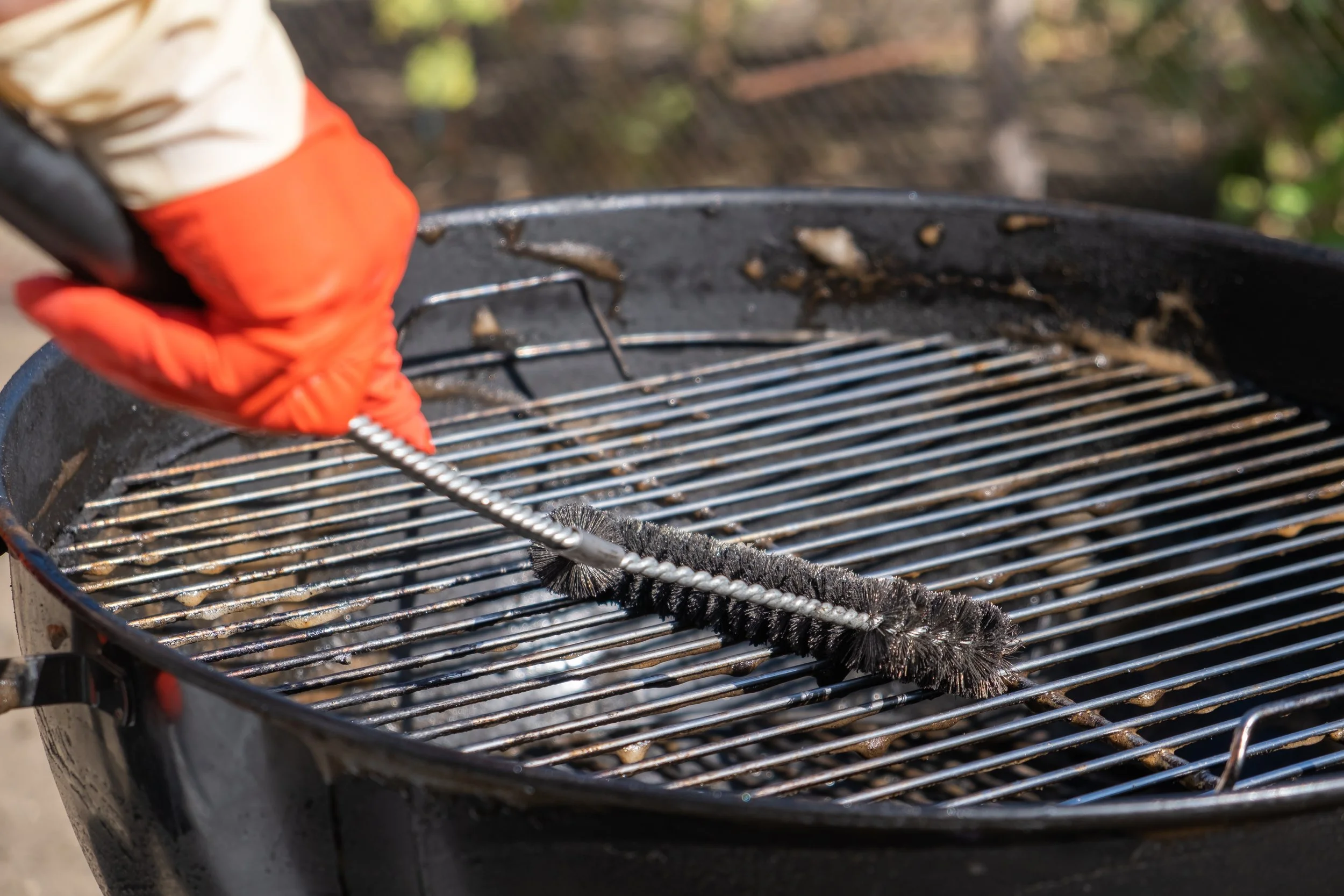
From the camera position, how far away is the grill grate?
1163 millimetres

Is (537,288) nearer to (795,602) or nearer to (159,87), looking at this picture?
(795,602)

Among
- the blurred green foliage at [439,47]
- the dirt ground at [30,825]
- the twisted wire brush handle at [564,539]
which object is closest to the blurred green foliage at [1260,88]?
the blurred green foliage at [439,47]

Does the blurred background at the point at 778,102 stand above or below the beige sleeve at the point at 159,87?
above

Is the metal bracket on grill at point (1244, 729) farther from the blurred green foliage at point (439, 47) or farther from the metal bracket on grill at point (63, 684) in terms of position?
the blurred green foliage at point (439, 47)

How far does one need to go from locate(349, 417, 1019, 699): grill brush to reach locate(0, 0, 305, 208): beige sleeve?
425mm

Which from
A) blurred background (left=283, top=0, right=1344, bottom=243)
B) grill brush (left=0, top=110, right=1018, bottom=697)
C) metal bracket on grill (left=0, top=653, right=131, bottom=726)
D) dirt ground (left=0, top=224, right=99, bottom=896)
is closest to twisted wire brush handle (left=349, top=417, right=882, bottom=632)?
grill brush (left=0, top=110, right=1018, bottom=697)

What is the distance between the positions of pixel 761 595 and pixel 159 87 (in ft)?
2.24

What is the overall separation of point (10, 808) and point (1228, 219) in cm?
318

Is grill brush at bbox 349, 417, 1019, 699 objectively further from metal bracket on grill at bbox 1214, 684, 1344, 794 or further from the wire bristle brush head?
metal bracket on grill at bbox 1214, 684, 1344, 794

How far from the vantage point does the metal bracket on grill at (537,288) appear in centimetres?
162

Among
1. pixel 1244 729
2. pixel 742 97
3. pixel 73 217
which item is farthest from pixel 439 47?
pixel 1244 729

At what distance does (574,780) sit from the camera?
0.78 metres

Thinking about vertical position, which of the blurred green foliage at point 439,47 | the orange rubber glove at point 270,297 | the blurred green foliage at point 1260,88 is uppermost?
the blurred green foliage at point 439,47

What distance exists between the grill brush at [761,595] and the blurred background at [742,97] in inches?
94.5
